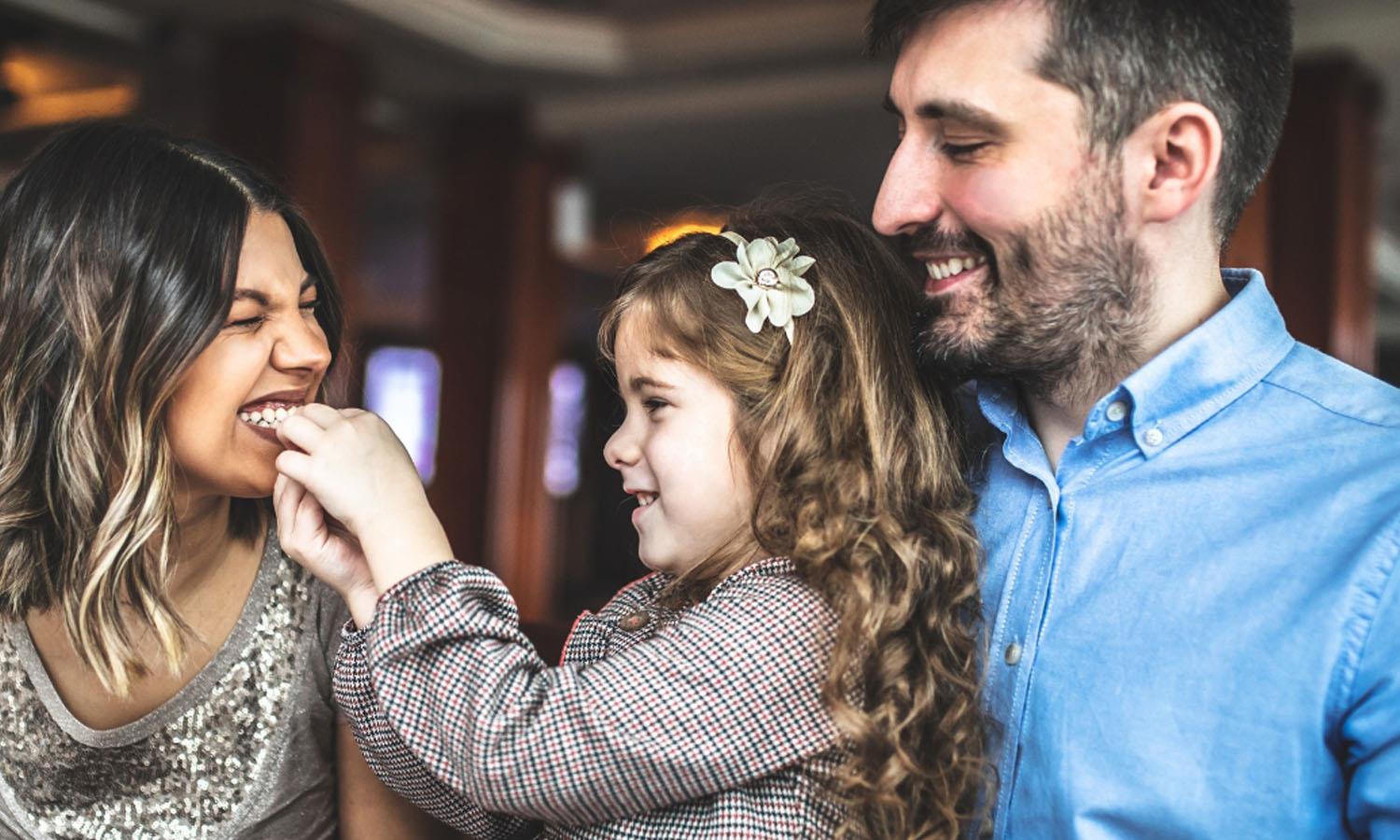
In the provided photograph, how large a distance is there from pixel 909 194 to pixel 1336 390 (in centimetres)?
51

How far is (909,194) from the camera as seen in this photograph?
1.45 m

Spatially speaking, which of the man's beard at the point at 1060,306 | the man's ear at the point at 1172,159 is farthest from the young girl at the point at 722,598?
the man's ear at the point at 1172,159

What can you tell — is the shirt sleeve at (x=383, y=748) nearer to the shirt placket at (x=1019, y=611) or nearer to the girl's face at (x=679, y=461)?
the girl's face at (x=679, y=461)

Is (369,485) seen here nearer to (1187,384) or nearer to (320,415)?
(320,415)

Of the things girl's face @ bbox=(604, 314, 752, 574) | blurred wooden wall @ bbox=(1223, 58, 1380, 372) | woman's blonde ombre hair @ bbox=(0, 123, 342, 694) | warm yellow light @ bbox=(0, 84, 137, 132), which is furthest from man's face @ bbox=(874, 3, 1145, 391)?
warm yellow light @ bbox=(0, 84, 137, 132)

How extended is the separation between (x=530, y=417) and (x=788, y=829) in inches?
208

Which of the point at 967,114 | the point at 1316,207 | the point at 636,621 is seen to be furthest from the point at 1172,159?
the point at 1316,207

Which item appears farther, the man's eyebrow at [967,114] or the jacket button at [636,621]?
the jacket button at [636,621]

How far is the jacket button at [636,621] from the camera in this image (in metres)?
1.49

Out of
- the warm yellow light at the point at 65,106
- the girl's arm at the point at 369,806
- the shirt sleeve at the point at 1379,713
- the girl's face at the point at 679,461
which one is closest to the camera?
the shirt sleeve at the point at 1379,713

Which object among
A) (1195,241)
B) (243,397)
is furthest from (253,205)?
(1195,241)

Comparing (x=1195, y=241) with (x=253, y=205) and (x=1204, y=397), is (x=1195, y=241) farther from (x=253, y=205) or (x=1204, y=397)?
(x=253, y=205)

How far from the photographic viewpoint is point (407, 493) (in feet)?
4.42

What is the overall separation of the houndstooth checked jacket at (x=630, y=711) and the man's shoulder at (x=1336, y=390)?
57cm
